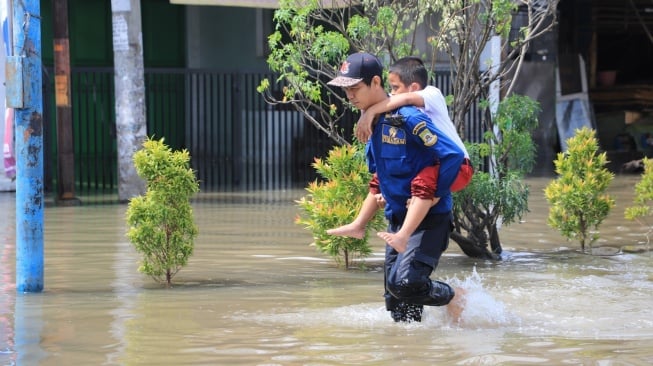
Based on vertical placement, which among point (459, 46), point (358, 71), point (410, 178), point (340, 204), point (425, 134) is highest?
point (459, 46)

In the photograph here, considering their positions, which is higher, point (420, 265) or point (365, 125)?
point (365, 125)

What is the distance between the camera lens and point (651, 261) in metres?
9.45

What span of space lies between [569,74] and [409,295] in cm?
1678

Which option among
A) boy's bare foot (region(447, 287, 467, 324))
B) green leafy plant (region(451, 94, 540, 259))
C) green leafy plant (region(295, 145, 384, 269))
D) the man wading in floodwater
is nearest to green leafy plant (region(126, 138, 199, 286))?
green leafy plant (region(295, 145, 384, 269))

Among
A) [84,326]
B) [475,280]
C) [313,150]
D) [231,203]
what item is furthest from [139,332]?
[313,150]

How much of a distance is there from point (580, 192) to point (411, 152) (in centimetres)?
443

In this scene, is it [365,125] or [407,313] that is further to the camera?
[407,313]

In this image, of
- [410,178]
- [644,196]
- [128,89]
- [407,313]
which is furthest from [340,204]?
[128,89]

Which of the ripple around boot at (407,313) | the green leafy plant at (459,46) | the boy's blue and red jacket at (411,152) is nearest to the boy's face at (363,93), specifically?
the boy's blue and red jacket at (411,152)

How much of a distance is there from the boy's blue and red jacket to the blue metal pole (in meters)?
2.79

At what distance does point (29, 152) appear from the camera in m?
7.58

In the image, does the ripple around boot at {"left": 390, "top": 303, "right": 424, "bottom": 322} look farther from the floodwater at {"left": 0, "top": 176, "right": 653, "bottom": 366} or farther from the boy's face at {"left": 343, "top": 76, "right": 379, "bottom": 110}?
the boy's face at {"left": 343, "top": 76, "right": 379, "bottom": 110}

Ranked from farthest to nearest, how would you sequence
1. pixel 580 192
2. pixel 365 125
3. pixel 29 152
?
pixel 580 192 → pixel 29 152 → pixel 365 125

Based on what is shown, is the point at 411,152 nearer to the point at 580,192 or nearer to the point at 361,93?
the point at 361,93
